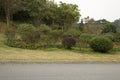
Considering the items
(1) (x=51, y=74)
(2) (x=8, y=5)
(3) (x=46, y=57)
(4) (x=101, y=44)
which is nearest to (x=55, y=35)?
(4) (x=101, y=44)

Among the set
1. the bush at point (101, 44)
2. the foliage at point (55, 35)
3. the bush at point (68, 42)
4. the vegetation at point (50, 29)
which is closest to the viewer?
the bush at point (101, 44)

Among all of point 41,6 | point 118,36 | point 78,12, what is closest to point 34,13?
point 41,6

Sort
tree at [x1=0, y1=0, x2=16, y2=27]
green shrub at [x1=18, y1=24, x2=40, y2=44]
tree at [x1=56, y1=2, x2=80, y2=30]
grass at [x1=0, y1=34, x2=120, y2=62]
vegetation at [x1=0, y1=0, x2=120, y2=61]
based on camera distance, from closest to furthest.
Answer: grass at [x1=0, y1=34, x2=120, y2=62] < vegetation at [x1=0, y1=0, x2=120, y2=61] < green shrub at [x1=18, y1=24, x2=40, y2=44] < tree at [x1=0, y1=0, x2=16, y2=27] < tree at [x1=56, y1=2, x2=80, y2=30]

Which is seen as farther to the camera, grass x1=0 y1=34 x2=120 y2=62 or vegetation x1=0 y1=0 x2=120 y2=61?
vegetation x1=0 y1=0 x2=120 y2=61

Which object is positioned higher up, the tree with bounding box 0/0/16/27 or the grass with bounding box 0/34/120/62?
the tree with bounding box 0/0/16/27

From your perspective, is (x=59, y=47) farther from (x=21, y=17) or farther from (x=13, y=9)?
(x=21, y=17)

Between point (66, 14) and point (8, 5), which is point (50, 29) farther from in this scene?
point (66, 14)

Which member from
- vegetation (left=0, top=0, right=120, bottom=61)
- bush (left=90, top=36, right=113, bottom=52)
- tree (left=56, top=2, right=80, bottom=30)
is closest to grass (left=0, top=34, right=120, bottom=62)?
vegetation (left=0, top=0, right=120, bottom=61)

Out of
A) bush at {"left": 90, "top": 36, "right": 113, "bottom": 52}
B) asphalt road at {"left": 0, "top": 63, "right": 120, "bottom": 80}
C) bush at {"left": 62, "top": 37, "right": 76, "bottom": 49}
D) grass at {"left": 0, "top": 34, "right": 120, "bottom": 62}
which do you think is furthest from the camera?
bush at {"left": 62, "top": 37, "right": 76, "bottom": 49}

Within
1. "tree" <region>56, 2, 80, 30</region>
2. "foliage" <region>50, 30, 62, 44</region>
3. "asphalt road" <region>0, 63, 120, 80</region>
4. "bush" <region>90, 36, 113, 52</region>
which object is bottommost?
"asphalt road" <region>0, 63, 120, 80</region>

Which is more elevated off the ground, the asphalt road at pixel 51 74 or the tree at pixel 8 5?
the tree at pixel 8 5

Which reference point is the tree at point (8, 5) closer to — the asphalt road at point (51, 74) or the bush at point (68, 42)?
the bush at point (68, 42)

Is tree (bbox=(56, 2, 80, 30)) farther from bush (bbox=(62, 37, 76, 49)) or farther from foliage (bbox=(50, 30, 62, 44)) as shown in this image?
bush (bbox=(62, 37, 76, 49))

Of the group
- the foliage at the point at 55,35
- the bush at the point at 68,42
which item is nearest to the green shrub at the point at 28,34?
the foliage at the point at 55,35
